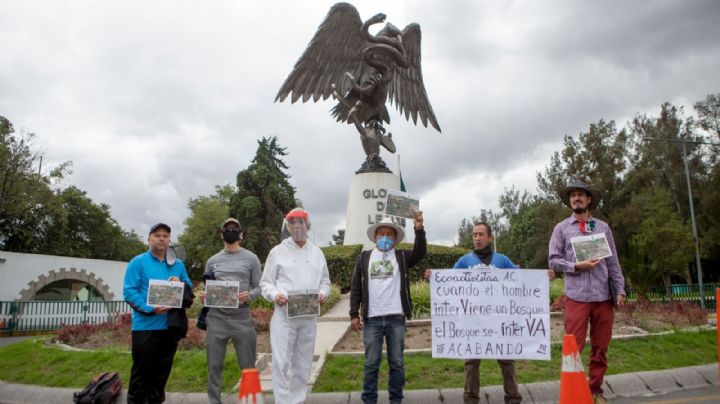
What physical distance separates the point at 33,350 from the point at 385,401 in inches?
265

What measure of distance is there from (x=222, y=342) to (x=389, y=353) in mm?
1639

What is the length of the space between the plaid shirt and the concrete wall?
2295 cm

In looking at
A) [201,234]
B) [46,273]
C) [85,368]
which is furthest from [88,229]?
[85,368]

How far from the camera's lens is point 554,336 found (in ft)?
24.9

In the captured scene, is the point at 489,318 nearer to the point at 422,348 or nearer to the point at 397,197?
the point at 397,197

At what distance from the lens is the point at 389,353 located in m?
4.77

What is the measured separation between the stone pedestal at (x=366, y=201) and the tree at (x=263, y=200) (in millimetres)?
22882

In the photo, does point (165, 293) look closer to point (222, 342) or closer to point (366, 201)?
point (222, 342)

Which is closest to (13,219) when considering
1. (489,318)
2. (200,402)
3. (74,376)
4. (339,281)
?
(339,281)

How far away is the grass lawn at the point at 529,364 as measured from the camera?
5.62 meters

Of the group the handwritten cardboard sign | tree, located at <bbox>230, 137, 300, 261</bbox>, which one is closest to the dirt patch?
the handwritten cardboard sign

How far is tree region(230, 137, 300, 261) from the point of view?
37.9m

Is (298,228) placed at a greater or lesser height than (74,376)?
greater

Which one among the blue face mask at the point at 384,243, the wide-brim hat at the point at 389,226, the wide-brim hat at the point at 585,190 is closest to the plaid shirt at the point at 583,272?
the wide-brim hat at the point at 585,190
